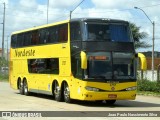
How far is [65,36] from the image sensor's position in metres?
22.2

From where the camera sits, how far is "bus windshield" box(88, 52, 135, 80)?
2017 centimetres

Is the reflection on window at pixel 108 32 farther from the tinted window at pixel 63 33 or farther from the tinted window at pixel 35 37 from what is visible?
the tinted window at pixel 35 37

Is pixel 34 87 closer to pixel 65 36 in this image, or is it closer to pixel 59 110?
pixel 65 36

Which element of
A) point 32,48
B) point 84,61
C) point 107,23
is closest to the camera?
point 84,61

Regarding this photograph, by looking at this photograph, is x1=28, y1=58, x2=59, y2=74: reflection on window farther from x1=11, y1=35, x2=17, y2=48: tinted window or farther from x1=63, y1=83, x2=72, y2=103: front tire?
x1=11, y1=35, x2=17, y2=48: tinted window

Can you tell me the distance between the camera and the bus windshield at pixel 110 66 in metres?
20.2

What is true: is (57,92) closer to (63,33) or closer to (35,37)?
(63,33)

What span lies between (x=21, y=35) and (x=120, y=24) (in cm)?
916

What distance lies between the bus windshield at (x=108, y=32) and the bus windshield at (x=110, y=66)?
2.43ft

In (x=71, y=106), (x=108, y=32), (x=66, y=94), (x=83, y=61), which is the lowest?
(x=71, y=106)

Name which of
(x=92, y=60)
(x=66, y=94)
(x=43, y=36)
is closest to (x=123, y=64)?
(x=92, y=60)

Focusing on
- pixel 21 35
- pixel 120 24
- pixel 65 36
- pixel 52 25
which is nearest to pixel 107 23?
pixel 120 24

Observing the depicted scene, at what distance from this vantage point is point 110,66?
20266 millimetres

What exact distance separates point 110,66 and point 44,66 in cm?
579
